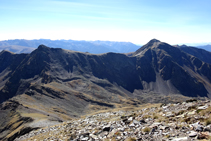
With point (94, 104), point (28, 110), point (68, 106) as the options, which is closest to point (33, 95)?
point (68, 106)

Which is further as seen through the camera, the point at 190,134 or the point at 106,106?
the point at 106,106

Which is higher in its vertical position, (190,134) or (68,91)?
(190,134)

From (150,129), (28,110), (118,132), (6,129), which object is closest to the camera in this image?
(150,129)

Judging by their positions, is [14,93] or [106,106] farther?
[14,93]

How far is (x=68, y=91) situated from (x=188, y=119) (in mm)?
185060

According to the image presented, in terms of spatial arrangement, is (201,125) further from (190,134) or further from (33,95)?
(33,95)

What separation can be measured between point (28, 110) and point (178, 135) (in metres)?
112

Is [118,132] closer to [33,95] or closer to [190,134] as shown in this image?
[190,134]

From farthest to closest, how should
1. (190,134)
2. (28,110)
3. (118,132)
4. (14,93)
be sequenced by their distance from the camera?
1. (14,93)
2. (28,110)
3. (118,132)
4. (190,134)

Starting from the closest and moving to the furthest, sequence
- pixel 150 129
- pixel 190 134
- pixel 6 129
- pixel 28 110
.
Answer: pixel 190 134, pixel 150 129, pixel 6 129, pixel 28 110

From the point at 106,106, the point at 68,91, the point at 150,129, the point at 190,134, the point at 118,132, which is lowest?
the point at 106,106

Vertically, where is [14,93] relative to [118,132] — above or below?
below

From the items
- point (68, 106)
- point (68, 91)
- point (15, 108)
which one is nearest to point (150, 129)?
point (15, 108)

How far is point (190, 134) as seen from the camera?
11492mm
